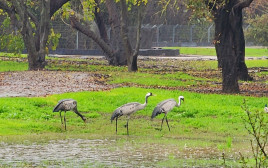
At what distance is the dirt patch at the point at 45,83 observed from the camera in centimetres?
2808

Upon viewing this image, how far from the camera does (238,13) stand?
2848 centimetres

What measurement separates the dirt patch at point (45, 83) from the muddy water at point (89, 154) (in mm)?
10119

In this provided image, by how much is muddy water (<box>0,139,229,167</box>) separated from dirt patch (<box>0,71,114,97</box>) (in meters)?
10.1

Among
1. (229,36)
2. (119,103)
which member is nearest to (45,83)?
(119,103)

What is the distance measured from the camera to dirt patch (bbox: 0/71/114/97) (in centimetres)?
2808

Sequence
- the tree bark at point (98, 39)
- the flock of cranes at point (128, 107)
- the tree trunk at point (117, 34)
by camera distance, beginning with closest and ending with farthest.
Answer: the flock of cranes at point (128, 107)
the tree trunk at point (117, 34)
the tree bark at point (98, 39)

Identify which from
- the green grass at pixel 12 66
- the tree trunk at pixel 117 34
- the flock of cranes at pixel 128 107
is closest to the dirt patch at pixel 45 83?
the green grass at pixel 12 66

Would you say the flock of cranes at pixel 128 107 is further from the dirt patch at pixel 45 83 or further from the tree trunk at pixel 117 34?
the tree trunk at pixel 117 34

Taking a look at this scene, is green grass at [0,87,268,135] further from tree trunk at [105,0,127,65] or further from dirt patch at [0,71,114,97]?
tree trunk at [105,0,127,65]

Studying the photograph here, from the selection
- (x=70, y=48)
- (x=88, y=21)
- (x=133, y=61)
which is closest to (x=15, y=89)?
(x=133, y=61)

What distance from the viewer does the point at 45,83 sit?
31.0 meters

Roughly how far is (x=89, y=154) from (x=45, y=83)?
52.0 ft

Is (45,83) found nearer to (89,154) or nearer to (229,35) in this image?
(229,35)

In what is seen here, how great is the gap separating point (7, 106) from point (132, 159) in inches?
327
